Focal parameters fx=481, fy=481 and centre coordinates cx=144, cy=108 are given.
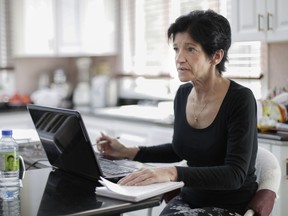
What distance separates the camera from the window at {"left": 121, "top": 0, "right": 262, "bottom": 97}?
11.5 ft

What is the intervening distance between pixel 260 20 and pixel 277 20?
12 centimetres

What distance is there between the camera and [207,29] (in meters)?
1.78

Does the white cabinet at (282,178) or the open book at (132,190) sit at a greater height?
the open book at (132,190)

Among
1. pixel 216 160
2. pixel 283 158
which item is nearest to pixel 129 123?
pixel 283 158

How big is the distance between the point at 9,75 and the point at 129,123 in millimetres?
1640

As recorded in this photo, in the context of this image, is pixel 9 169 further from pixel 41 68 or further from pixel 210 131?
pixel 41 68

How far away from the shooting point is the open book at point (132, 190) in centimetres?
137

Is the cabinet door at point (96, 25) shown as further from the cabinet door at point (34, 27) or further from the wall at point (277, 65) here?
the wall at point (277, 65)

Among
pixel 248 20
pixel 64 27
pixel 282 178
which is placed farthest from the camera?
pixel 64 27

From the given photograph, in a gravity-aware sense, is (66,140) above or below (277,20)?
below

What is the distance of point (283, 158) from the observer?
8.45 ft

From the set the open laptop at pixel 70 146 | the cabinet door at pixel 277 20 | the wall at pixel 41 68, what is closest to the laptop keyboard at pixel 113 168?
the open laptop at pixel 70 146

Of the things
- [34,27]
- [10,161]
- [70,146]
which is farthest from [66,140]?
[34,27]

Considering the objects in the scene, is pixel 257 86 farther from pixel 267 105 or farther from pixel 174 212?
pixel 174 212
